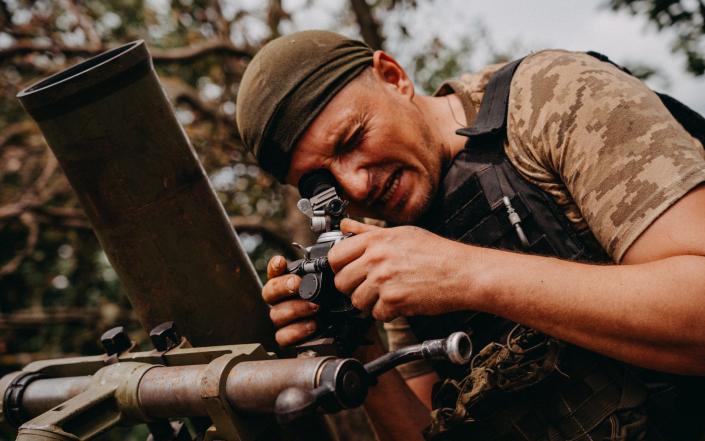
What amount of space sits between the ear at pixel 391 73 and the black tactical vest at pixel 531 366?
18.9 inches

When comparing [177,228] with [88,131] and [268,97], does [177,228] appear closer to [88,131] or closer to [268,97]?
[88,131]

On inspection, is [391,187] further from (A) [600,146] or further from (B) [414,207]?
(A) [600,146]

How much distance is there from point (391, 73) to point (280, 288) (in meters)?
1.26

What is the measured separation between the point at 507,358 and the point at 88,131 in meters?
1.56

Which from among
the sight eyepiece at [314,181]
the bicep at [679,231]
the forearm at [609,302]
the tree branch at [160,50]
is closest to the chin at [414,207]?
the sight eyepiece at [314,181]

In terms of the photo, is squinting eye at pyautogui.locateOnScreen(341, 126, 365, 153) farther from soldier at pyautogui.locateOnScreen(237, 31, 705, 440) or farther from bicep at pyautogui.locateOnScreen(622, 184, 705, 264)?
bicep at pyautogui.locateOnScreen(622, 184, 705, 264)

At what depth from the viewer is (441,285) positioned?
153 cm

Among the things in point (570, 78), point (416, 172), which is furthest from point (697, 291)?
point (416, 172)

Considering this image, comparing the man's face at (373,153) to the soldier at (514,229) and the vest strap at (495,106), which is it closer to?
the soldier at (514,229)

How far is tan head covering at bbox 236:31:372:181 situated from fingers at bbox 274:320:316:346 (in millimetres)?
814

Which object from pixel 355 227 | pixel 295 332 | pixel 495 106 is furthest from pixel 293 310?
pixel 495 106

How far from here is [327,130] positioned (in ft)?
6.99

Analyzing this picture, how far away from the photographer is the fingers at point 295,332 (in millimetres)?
1675

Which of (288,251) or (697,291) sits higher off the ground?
(697,291)
